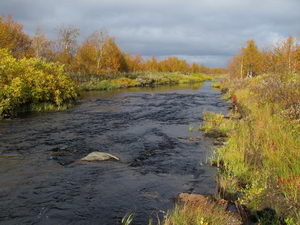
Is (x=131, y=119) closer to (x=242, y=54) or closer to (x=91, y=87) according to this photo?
(x=91, y=87)

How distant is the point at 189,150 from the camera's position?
46.4 ft

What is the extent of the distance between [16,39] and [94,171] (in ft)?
159

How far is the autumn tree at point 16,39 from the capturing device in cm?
4621

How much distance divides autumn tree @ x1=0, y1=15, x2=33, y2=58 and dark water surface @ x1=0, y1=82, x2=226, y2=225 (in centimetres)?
3162

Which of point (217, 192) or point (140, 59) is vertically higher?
point (140, 59)

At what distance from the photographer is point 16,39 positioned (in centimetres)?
5194

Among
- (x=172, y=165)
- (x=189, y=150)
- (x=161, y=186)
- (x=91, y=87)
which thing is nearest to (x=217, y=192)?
(x=161, y=186)

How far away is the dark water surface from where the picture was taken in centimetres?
801

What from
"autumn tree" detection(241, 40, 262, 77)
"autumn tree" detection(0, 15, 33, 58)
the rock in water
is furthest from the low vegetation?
"autumn tree" detection(241, 40, 262, 77)

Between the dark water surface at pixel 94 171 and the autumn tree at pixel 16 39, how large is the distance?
3162cm

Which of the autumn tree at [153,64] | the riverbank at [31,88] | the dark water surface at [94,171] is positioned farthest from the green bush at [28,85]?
the autumn tree at [153,64]

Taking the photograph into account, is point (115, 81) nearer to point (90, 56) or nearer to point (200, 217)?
point (90, 56)

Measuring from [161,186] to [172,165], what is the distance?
2316 millimetres

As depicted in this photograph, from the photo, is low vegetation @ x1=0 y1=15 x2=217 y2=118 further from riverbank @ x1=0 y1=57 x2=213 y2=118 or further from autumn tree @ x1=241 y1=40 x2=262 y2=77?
autumn tree @ x1=241 y1=40 x2=262 y2=77
